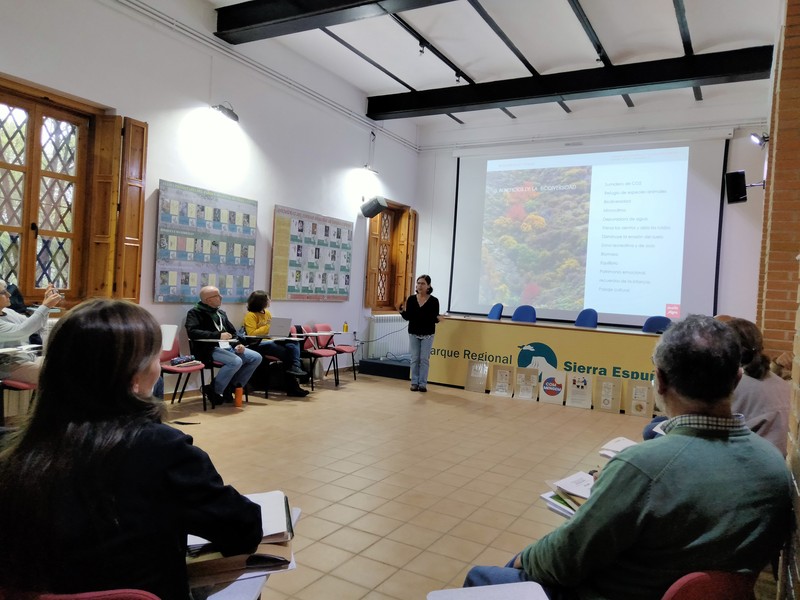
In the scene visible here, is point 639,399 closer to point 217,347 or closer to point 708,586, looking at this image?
point 217,347

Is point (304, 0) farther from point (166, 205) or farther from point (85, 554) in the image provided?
point (85, 554)

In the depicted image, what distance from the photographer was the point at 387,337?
9.09 meters

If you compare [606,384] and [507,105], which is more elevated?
[507,105]

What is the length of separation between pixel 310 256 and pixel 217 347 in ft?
7.44

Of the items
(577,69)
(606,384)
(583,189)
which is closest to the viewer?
(606,384)

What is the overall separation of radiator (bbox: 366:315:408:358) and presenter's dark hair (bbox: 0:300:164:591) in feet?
25.4

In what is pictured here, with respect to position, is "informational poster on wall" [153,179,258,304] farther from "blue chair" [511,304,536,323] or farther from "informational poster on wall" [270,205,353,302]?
"blue chair" [511,304,536,323]

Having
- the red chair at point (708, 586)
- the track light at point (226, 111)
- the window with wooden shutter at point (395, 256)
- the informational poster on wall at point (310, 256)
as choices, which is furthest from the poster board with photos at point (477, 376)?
the red chair at point (708, 586)

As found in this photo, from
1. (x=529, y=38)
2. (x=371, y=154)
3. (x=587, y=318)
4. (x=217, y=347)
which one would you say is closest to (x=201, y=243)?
(x=217, y=347)

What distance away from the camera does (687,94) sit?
7.64m

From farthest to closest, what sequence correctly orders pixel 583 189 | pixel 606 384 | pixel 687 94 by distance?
pixel 583 189, pixel 687 94, pixel 606 384

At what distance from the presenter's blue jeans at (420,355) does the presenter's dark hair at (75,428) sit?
6.19 meters

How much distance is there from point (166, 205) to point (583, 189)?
5.88 meters

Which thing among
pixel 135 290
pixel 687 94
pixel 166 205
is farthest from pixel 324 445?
pixel 687 94
